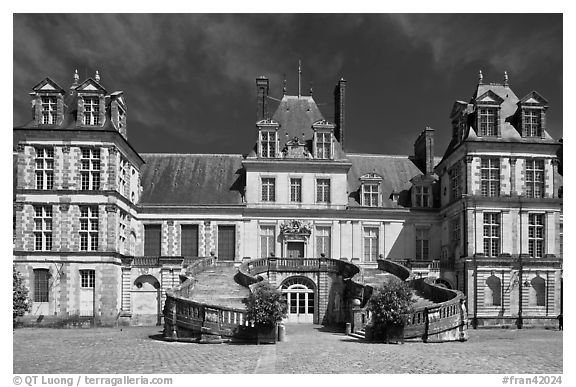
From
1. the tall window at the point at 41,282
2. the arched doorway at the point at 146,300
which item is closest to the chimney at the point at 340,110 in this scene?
the arched doorway at the point at 146,300

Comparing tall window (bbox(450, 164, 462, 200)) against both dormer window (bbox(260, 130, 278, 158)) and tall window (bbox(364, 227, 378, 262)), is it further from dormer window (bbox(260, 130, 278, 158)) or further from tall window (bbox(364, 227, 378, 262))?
dormer window (bbox(260, 130, 278, 158))

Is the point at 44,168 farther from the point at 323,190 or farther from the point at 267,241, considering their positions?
the point at 323,190

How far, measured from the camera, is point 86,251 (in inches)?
1362

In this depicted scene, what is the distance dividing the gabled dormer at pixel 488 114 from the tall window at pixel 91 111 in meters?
22.0

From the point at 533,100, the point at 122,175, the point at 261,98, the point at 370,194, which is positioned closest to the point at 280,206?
the point at 370,194

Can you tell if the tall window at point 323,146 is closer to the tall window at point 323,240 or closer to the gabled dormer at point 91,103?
the tall window at point 323,240

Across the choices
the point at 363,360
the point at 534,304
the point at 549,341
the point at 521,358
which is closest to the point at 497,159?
the point at 534,304

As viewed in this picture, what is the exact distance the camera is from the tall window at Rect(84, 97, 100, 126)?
35562 millimetres

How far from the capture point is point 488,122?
3734 centimetres

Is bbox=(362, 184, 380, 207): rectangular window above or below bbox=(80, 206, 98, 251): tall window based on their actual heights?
above

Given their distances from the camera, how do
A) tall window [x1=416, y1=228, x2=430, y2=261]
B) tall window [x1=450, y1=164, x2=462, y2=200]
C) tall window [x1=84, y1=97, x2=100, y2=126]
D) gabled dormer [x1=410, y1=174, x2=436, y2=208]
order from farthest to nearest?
1. gabled dormer [x1=410, y1=174, x2=436, y2=208]
2. tall window [x1=416, y1=228, x2=430, y2=261]
3. tall window [x1=450, y1=164, x2=462, y2=200]
4. tall window [x1=84, y1=97, x2=100, y2=126]

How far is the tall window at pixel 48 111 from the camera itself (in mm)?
35375

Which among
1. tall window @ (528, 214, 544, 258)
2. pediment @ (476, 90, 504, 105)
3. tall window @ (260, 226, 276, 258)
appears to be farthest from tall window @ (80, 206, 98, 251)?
tall window @ (528, 214, 544, 258)

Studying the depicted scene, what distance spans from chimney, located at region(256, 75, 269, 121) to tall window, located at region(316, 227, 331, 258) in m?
8.79
